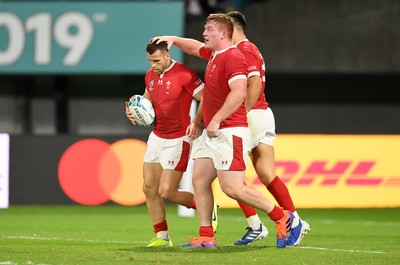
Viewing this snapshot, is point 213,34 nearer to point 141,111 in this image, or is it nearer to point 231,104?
point 231,104

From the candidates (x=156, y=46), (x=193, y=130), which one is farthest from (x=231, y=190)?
(x=156, y=46)

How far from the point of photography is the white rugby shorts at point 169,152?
10.6 metres

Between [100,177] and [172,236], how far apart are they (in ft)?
21.0

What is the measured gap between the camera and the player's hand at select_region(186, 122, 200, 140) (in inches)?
399

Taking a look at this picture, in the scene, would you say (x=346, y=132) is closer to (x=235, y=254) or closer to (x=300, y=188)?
(x=300, y=188)

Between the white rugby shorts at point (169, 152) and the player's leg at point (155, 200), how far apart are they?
0.09 m

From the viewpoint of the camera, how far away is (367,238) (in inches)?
486

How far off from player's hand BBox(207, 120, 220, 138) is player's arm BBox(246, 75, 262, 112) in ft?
2.25

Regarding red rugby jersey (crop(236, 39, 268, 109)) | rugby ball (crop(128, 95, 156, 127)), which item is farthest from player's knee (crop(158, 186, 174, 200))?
red rugby jersey (crop(236, 39, 268, 109))

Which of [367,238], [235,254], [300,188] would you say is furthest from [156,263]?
[300,188]

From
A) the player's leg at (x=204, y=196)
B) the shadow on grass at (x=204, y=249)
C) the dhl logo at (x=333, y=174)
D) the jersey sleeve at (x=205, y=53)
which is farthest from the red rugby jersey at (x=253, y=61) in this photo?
the dhl logo at (x=333, y=174)

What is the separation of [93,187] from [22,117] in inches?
135

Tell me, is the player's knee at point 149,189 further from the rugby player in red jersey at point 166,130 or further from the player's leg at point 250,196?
the player's leg at point 250,196

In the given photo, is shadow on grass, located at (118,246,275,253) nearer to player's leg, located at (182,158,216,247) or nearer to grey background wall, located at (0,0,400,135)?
player's leg, located at (182,158,216,247)
